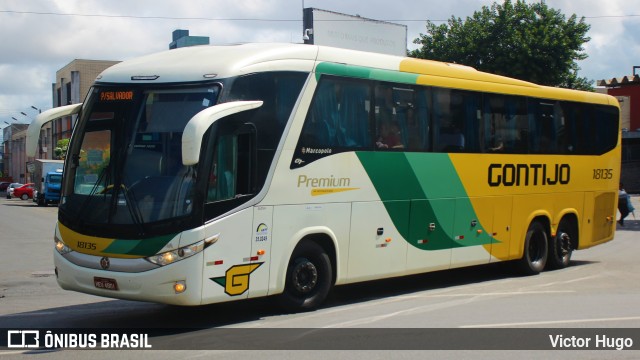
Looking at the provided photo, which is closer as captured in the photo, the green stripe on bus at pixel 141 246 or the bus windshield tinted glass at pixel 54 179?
the green stripe on bus at pixel 141 246

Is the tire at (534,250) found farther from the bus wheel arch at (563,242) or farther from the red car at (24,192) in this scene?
the red car at (24,192)

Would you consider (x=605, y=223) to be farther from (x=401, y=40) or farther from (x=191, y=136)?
(x=401, y=40)

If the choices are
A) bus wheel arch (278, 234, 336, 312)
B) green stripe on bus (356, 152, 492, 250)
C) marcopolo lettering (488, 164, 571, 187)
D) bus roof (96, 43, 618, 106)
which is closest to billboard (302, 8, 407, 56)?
marcopolo lettering (488, 164, 571, 187)

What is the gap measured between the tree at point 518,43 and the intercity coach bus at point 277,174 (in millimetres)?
31781

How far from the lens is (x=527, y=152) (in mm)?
15188

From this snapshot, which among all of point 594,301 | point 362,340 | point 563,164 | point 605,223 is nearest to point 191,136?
point 362,340

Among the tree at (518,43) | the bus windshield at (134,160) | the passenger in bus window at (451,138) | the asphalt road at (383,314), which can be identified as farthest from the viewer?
the tree at (518,43)

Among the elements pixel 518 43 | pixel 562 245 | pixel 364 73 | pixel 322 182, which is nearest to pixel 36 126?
pixel 322 182

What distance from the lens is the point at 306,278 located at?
11031 millimetres

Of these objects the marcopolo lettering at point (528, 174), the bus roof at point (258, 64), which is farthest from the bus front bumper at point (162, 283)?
the marcopolo lettering at point (528, 174)

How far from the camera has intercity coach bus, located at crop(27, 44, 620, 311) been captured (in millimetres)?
Result: 9469

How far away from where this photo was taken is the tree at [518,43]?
4497 cm

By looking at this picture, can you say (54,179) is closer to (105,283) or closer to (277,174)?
(277,174)

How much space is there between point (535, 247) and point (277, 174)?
24.1 feet
